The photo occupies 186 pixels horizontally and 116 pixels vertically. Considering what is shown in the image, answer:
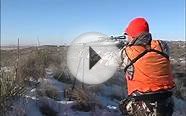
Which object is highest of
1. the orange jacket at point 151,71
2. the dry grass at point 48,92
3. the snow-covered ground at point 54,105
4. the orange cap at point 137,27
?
the orange cap at point 137,27

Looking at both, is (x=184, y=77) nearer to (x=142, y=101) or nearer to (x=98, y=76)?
(x=98, y=76)

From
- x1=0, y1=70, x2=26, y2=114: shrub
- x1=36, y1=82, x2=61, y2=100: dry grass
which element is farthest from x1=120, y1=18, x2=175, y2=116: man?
x1=36, y1=82, x2=61, y2=100: dry grass

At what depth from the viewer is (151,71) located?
625cm

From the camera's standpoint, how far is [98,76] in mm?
14102

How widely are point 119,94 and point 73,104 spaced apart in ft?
11.5

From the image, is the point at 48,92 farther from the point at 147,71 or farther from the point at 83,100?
the point at 147,71

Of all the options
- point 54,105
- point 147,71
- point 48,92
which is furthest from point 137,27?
point 48,92
